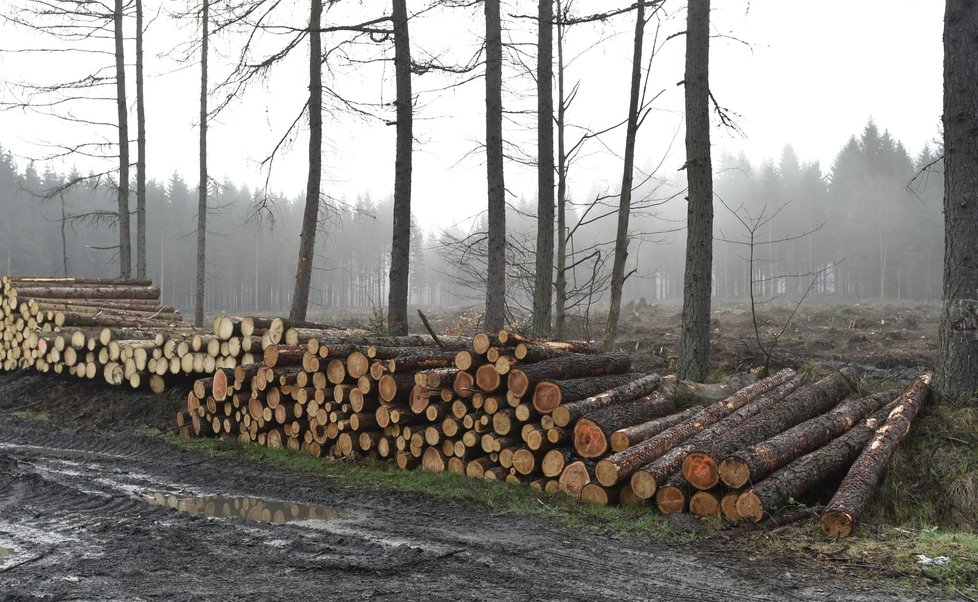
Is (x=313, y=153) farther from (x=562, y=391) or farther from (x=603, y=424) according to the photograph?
(x=603, y=424)

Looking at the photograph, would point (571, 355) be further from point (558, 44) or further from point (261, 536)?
point (558, 44)

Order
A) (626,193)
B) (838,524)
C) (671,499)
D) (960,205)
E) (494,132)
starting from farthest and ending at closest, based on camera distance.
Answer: (626,193) < (494,132) < (960,205) < (671,499) < (838,524)

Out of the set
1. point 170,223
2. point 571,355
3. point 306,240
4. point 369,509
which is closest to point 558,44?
point 306,240

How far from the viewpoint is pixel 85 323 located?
13188 mm

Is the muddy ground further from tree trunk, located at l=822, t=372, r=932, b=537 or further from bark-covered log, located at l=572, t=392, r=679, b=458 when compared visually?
bark-covered log, located at l=572, t=392, r=679, b=458

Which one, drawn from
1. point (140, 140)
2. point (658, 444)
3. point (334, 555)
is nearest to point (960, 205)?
point (658, 444)

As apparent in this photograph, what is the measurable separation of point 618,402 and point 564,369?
0.71 meters

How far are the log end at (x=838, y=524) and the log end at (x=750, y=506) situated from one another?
1.50 feet

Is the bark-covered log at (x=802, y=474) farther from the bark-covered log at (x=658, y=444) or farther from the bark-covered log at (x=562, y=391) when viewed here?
the bark-covered log at (x=562, y=391)

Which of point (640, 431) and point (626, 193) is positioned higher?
point (626, 193)

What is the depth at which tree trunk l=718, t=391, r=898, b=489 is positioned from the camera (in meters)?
5.58

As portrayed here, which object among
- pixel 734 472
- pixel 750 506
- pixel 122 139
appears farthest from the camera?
pixel 122 139

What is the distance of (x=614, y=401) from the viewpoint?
24.4ft

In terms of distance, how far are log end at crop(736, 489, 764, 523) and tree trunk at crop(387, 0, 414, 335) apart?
8289 mm
